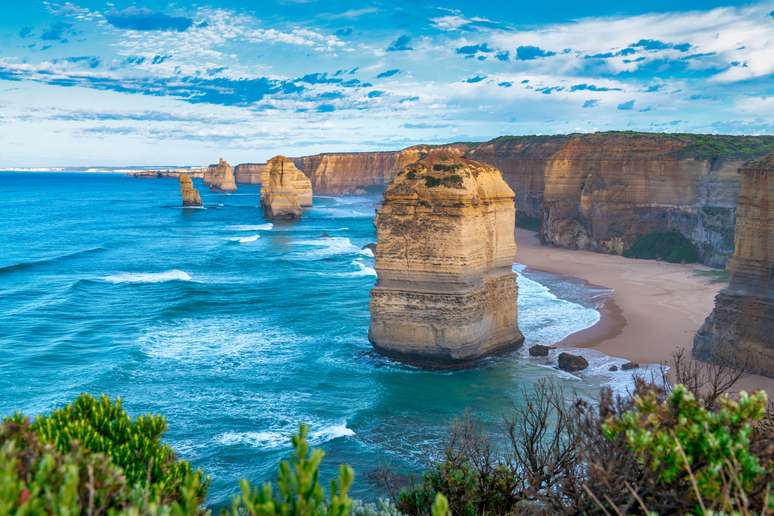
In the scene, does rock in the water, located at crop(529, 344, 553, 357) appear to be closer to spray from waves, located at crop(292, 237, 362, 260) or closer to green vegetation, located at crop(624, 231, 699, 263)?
green vegetation, located at crop(624, 231, 699, 263)

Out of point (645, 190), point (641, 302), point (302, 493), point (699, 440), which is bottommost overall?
point (641, 302)

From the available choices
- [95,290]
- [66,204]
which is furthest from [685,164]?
[66,204]

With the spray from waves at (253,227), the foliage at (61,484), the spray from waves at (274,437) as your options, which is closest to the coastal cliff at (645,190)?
the spray from waves at (253,227)

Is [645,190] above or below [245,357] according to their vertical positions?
above

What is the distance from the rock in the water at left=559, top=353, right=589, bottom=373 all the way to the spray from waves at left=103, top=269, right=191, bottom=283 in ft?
96.0

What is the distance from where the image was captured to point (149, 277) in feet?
157

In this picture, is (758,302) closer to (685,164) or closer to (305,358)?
(305,358)

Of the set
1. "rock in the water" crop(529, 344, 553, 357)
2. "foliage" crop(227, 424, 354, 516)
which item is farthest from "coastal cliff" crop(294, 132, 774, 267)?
"foliage" crop(227, 424, 354, 516)

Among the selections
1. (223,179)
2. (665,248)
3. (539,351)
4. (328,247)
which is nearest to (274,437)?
(539,351)

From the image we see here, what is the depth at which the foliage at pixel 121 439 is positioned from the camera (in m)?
8.11

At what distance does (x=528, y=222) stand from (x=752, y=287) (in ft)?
170

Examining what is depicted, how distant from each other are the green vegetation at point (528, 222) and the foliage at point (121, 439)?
68.3 meters

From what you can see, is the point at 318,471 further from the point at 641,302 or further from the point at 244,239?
the point at 244,239

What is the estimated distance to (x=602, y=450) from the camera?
9.19 meters
